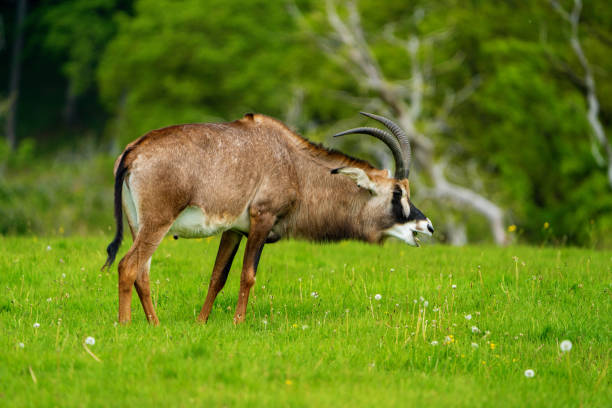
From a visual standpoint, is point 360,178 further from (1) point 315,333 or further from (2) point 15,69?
(2) point 15,69

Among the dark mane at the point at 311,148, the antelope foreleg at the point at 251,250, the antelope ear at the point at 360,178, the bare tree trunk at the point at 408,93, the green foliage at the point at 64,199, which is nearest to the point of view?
the antelope foreleg at the point at 251,250

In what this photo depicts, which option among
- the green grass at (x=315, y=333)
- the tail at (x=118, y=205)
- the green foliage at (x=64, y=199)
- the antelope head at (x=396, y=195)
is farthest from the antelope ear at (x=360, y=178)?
the green foliage at (x=64, y=199)

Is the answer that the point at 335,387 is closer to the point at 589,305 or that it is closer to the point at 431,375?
the point at 431,375

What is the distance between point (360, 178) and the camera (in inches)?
345

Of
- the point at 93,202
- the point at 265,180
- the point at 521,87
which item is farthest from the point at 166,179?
the point at 521,87

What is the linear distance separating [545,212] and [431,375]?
90.7 ft

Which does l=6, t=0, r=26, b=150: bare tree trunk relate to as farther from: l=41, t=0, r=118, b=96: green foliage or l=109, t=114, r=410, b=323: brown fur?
l=109, t=114, r=410, b=323: brown fur

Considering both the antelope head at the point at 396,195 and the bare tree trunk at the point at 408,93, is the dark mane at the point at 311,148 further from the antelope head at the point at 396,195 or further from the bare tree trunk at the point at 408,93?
the bare tree trunk at the point at 408,93

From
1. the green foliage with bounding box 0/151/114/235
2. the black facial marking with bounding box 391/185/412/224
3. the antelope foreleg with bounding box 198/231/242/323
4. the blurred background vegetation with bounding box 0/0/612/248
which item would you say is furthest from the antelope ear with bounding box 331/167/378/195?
the blurred background vegetation with bounding box 0/0/612/248

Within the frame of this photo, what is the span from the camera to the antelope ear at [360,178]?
28.3ft

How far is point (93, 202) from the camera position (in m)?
29.3

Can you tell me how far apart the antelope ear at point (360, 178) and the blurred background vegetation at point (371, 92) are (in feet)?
45.7

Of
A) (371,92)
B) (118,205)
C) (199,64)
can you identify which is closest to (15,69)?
(199,64)

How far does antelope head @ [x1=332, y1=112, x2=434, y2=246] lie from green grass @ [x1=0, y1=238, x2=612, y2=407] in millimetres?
799
